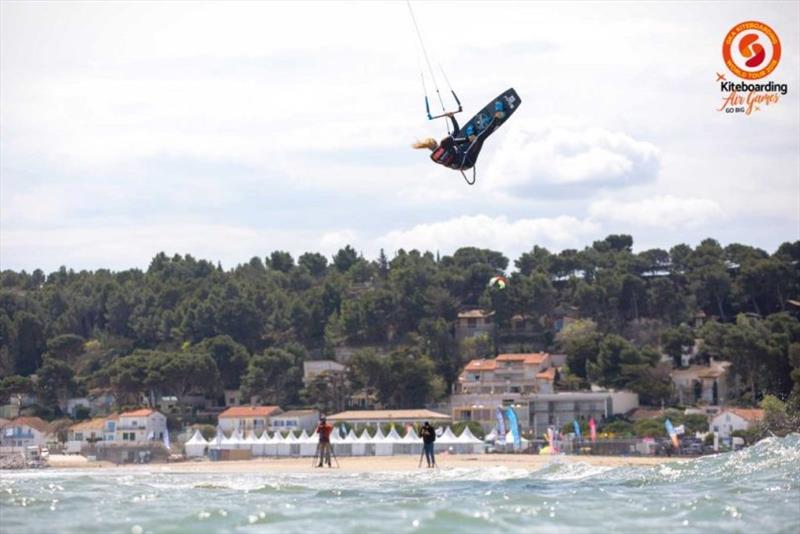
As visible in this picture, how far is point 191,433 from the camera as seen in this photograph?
72.2 meters

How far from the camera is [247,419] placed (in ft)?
245

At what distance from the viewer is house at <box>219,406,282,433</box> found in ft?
244

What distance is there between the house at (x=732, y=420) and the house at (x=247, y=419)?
24.2 meters

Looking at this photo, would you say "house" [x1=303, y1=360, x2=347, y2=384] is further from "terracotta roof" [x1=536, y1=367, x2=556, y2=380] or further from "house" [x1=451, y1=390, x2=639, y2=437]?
"terracotta roof" [x1=536, y1=367, x2=556, y2=380]

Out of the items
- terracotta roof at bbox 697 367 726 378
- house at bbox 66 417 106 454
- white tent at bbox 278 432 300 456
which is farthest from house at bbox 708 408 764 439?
house at bbox 66 417 106 454

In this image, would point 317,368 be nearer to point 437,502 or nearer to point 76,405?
point 76,405

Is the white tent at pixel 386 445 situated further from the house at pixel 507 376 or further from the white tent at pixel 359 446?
the house at pixel 507 376

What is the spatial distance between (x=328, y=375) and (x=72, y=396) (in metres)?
17.8

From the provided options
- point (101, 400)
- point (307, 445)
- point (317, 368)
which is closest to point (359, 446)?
point (307, 445)

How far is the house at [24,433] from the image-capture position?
7225 centimetres

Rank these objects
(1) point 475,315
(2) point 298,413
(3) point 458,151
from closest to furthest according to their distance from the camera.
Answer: (3) point 458,151, (2) point 298,413, (1) point 475,315

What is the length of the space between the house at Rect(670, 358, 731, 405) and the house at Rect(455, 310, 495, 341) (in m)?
15.1

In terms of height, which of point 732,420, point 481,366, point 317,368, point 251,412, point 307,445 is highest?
point 317,368

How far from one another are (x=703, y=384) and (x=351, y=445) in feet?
109
